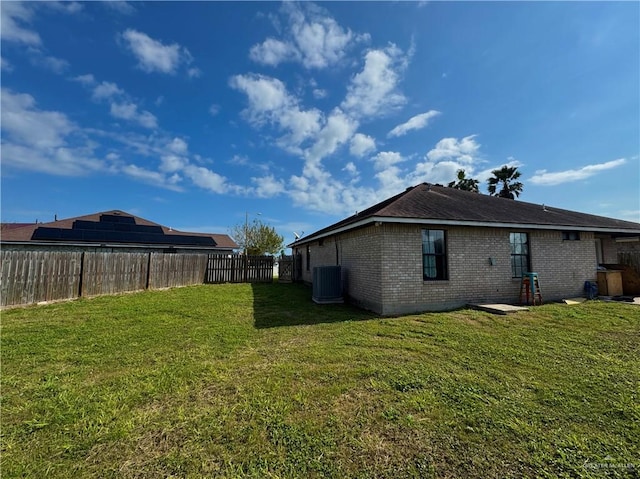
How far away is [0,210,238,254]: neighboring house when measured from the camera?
19.5 metres

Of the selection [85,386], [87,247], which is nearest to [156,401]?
[85,386]

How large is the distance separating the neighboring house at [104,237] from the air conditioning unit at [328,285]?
61.7ft

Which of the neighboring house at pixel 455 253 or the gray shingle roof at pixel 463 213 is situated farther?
the gray shingle roof at pixel 463 213

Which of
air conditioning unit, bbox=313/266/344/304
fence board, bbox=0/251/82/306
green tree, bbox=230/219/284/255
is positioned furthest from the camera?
green tree, bbox=230/219/284/255

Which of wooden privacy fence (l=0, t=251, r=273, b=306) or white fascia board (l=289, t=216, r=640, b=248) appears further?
wooden privacy fence (l=0, t=251, r=273, b=306)

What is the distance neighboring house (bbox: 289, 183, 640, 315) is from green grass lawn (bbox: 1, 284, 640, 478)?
2035mm

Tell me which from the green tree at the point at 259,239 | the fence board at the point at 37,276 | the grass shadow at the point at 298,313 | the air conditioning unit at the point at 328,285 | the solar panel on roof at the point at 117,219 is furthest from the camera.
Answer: the green tree at the point at 259,239

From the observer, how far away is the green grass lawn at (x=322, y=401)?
2297mm

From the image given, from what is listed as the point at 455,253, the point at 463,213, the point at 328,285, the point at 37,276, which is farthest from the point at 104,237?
the point at 463,213

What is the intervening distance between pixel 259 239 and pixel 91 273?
22.8 meters

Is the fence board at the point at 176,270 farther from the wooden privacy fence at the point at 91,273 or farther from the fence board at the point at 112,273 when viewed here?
the fence board at the point at 112,273

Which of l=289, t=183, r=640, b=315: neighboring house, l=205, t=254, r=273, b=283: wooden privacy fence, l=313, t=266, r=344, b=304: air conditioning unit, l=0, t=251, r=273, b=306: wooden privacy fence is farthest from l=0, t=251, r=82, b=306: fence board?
l=289, t=183, r=640, b=315: neighboring house

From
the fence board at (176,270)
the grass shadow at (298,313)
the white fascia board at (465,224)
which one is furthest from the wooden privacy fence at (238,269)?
the white fascia board at (465,224)

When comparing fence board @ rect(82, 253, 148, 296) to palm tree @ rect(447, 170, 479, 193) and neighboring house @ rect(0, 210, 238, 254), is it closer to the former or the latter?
neighboring house @ rect(0, 210, 238, 254)
